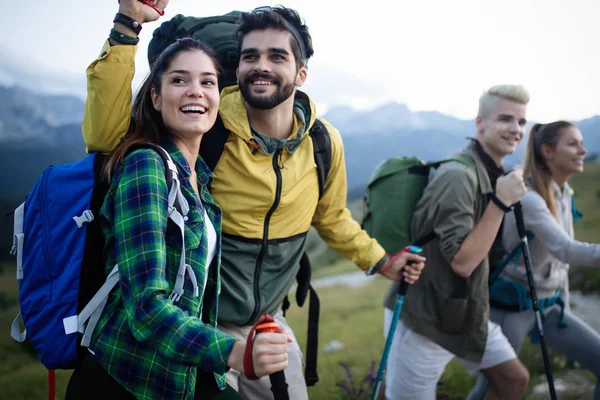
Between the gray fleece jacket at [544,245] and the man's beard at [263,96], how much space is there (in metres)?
2.22

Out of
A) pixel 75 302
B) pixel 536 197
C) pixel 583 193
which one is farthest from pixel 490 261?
pixel 583 193

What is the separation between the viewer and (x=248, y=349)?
1.40 meters

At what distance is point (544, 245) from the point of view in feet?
11.7

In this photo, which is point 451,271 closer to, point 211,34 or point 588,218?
point 211,34

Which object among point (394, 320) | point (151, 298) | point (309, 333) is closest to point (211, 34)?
point (151, 298)

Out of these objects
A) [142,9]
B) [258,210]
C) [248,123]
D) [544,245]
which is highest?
[142,9]

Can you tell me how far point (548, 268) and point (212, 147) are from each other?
2.85 meters

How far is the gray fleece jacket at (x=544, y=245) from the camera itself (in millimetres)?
3467

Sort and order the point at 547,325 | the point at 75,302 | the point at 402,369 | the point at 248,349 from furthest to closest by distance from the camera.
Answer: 1. the point at 547,325
2. the point at 402,369
3. the point at 75,302
4. the point at 248,349

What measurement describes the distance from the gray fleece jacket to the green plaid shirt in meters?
2.77

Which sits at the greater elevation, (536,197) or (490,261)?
(536,197)

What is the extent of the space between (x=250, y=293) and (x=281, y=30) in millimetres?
1450

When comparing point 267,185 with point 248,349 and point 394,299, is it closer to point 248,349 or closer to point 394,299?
point 248,349

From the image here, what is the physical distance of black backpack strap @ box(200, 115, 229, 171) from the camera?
2398 millimetres
